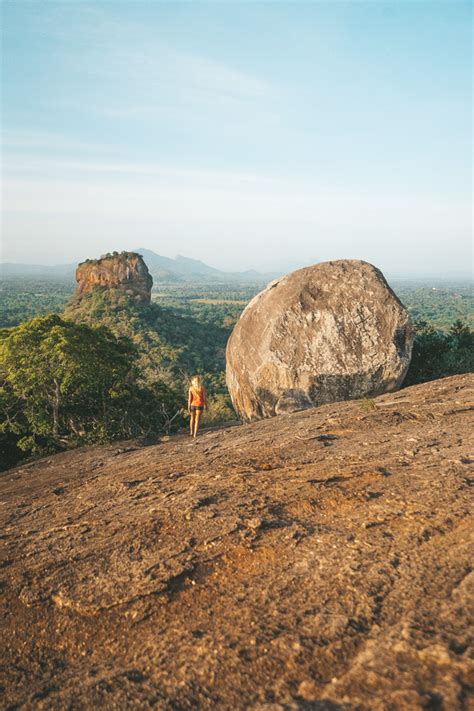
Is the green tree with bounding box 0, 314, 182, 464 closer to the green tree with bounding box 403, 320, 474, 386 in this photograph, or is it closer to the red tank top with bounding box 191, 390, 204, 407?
the red tank top with bounding box 191, 390, 204, 407

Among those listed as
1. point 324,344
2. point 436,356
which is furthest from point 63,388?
point 436,356

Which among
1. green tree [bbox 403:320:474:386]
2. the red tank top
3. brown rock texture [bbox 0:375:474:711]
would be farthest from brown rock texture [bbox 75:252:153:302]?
brown rock texture [bbox 0:375:474:711]

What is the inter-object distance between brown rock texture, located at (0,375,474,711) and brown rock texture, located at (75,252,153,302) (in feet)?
213

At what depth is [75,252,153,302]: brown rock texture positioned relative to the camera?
69.4 metres

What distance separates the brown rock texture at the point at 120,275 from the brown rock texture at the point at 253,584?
6483cm

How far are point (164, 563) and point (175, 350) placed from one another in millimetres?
44523

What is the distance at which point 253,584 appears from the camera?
4180mm

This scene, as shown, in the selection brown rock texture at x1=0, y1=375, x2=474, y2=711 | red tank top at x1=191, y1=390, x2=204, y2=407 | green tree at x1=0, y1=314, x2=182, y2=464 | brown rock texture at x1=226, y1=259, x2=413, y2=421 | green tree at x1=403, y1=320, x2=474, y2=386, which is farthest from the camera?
green tree at x1=403, y1=320, x2=474, y2=386

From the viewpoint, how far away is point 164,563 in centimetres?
455

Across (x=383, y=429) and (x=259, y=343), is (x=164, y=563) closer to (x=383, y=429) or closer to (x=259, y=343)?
(x=383, y=429)

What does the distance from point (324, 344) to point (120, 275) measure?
61.5 metres

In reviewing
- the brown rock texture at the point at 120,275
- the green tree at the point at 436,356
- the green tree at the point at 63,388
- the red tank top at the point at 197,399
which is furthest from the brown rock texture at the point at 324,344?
the brown rock texture at the point at 120,275

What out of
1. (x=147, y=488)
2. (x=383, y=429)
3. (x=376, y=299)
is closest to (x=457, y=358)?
(x=376, y=299)

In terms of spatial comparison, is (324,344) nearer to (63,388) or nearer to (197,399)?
(197,399)
